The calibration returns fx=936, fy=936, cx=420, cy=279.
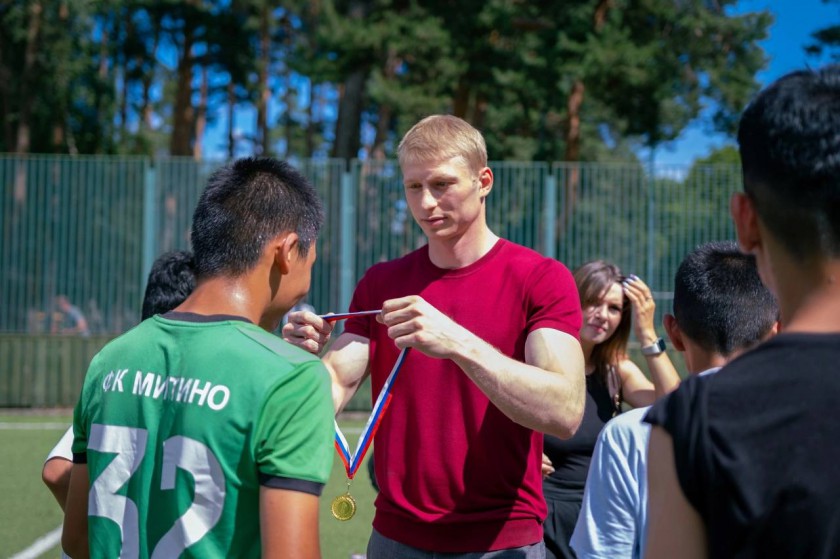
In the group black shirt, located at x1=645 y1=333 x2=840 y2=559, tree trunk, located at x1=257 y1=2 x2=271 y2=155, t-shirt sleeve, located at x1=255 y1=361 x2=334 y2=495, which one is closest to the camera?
black shirt, located at x1=645 y1=333 x2=840 y2=559

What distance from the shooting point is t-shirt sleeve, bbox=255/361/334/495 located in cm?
182

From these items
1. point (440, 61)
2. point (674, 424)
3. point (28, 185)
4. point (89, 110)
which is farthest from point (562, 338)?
point (89, 110)

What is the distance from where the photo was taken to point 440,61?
21.5 m

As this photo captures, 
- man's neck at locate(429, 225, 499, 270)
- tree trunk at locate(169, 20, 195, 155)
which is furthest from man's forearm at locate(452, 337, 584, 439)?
tree trunk at locate(169, 20, 195, 155)

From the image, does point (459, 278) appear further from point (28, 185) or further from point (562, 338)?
point (28, 185)

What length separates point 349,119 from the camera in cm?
2403

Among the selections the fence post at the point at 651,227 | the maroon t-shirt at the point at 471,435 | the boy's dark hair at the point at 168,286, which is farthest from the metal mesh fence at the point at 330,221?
the maroon t-shirt at the point at 471,435

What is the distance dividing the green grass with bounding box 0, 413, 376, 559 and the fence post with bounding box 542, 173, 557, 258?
498 centimetres

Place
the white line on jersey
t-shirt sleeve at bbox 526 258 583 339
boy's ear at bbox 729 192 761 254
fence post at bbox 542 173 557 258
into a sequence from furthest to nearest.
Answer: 1. fence post at bbox 542 173 557 258
2. the white line on jersey
3. t-shirt sleeve at bbox 526 258 583 339
4. boy's ear at bbox 729 192 761 254

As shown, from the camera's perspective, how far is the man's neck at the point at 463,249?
2.87 meters

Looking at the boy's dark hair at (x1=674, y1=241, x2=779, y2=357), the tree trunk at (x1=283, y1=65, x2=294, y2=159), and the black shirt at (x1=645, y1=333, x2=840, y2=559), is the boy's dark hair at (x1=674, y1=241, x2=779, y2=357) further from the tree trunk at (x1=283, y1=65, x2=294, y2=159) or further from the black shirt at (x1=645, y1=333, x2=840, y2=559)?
the tree trunk at (x1=283, y1=65, x2=294, y2=159)

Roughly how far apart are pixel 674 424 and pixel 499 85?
2105cm

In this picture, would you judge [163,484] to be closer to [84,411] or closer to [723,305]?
[84,411]

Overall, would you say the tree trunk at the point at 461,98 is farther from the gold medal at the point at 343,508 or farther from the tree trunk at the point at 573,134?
the gold medal at the point at 343,508
